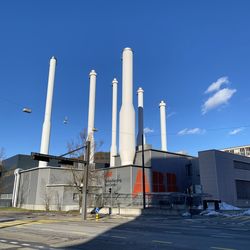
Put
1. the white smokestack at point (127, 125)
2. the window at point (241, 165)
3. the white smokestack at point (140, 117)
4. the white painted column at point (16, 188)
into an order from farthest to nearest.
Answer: the white smokestack at point (140, 117), the white painted column at point (16, 188), the window at point (241, 165), the white smokestack at point (127, 125)

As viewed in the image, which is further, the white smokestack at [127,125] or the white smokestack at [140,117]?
the white smokestack at [140,117]

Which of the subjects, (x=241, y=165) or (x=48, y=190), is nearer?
(x=48, y=190)

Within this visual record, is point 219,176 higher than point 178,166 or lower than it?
lower

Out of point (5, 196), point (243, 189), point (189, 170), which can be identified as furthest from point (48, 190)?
point (243, 189)

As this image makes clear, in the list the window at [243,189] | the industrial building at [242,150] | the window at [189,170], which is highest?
the industrial building at [242,150]

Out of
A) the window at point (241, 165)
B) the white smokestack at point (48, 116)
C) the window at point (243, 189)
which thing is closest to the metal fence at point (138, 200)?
the window at point (243, 189)

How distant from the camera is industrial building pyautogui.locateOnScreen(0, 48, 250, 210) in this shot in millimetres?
50000

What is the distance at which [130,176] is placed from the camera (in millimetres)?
50719

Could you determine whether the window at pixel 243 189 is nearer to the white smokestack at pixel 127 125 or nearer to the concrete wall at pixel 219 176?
the concrete wall at pixel 219 176

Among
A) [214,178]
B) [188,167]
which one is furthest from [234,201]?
[188,167]

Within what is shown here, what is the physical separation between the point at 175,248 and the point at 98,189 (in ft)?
145

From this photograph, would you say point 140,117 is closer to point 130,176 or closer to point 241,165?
point 130,176

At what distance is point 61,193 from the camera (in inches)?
1969

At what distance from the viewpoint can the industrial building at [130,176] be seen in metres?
50.0
